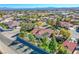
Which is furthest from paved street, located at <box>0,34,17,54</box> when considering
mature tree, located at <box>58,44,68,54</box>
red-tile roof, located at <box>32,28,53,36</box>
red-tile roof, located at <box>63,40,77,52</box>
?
red-tile roof, located at <box>63,40,77,52</box>

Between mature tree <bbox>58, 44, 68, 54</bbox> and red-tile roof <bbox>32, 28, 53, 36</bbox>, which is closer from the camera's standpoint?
mature tree <bbox>58, 44, 68, 54</bbox>

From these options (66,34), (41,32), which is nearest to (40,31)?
(41,32)

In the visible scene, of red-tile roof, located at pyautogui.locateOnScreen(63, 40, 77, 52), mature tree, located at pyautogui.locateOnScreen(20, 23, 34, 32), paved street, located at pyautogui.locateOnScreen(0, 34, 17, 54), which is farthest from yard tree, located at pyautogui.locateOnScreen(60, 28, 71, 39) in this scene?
paved street, located at pyautogui.locateOnScreen(0, 34, 17, 54)

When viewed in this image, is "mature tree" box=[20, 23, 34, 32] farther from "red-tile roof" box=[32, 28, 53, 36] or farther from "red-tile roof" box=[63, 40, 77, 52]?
"red-tile roof" box=[63, 40, 77, 52]

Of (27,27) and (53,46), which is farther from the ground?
(27,27)

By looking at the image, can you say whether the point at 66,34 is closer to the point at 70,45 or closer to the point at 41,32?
the point at 70,45

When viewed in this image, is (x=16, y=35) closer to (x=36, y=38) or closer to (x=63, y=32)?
(x=36, y=38)

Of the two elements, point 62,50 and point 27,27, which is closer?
point 62,50

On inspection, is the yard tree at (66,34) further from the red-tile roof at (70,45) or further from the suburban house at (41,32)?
the suburban house at (41,32)

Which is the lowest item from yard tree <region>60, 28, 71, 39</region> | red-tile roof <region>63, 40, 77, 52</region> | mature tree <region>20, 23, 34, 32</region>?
red-tile roof <region>63, 40, 77, 52</region>

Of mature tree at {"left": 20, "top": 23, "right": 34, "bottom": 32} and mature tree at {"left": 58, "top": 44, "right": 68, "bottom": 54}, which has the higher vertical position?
mature tree at {"left": 20, "top": 23, "right": 34, "bottom": 32}
